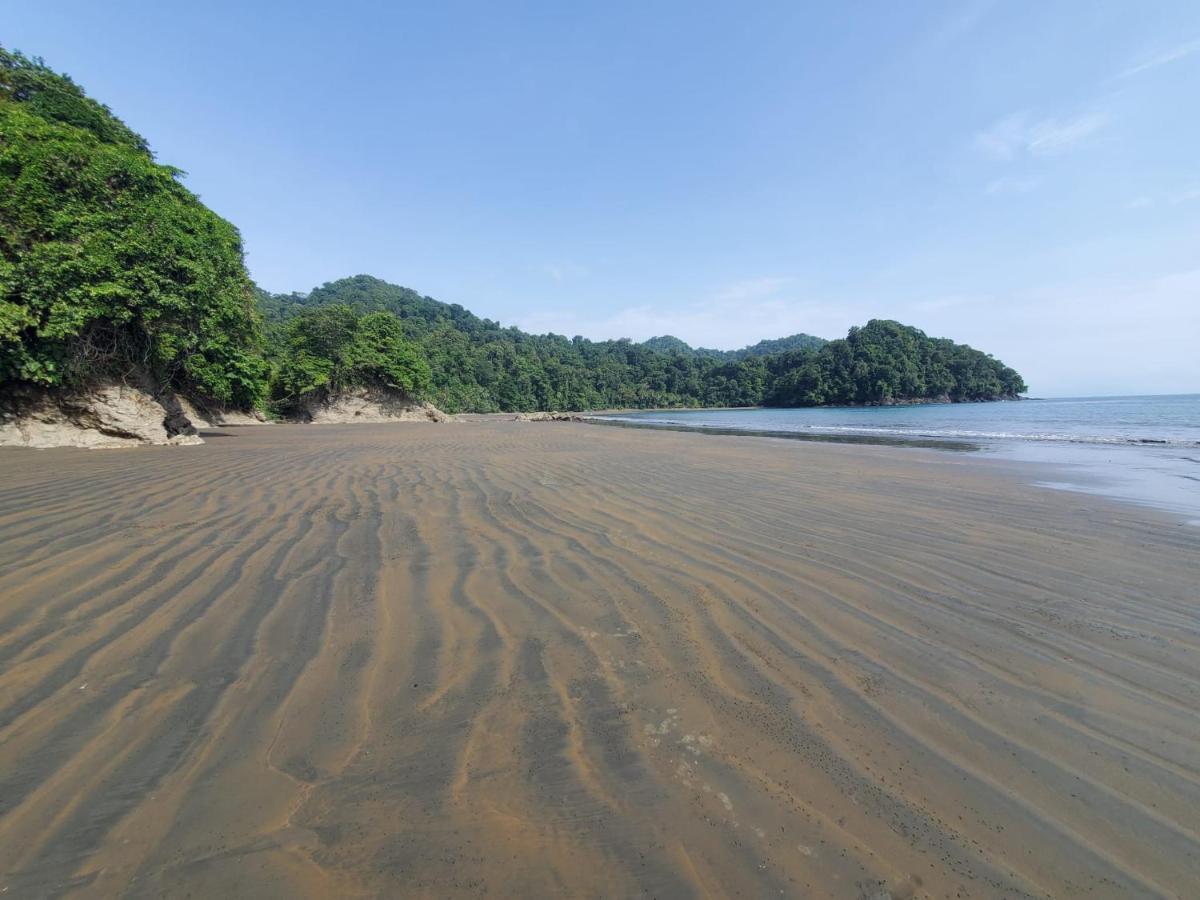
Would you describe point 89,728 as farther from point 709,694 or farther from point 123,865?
point 709,694

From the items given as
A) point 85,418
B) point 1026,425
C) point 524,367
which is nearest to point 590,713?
point 85,418

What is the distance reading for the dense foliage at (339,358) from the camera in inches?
1526

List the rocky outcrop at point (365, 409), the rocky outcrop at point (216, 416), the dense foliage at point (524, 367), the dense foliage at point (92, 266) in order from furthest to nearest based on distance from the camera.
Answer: the dense foliage at point (524, 367) → the rocky outcrop at point (365, 409) → the rocky outcrop at point (216, 416) → the dense foliage at point (92, 266)

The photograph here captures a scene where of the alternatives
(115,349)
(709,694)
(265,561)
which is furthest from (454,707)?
(115,349)

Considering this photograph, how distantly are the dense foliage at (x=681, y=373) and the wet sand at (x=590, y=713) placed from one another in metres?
62.1

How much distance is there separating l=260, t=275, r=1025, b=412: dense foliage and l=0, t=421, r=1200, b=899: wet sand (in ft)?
204

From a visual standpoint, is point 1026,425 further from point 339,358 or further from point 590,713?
point 339,358

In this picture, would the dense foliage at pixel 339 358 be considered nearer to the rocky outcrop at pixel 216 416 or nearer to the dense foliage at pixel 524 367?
the rocky outcrop at pixel 216 416

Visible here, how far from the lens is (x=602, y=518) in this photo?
6.08m

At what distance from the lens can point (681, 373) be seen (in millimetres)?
114250

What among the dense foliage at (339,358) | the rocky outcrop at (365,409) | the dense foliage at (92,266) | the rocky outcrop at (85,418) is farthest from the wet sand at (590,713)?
the rocky outcrop at (365,409)

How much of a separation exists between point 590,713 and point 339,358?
4388 cm

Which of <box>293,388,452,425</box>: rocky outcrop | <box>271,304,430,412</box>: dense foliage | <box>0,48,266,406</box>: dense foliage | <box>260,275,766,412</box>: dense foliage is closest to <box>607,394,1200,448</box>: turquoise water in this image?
<box>293,388,452,425</box>: rocky outcrop

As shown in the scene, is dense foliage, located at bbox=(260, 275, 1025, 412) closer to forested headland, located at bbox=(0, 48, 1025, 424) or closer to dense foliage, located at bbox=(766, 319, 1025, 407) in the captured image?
dense foliage, located at bbox=(766, 319, 1025, 407)
